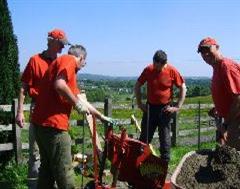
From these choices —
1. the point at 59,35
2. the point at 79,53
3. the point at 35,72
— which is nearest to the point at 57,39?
the point at 59,35

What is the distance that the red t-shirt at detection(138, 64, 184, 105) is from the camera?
9328mm

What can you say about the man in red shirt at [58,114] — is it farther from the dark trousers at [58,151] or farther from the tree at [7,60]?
the tree at [7,60]

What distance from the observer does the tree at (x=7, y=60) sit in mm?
10266

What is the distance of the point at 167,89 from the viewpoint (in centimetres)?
939

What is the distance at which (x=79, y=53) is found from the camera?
21.2 feet

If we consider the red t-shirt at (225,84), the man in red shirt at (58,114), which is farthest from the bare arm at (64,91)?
the red t-shirt at (225,84)

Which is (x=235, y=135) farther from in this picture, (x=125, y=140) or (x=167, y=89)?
(x=167, y=89)

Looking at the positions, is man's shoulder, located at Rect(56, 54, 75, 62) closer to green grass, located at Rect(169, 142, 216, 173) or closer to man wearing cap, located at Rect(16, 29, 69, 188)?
man wearing cap, located at Rect(16, 29, 69, 188)

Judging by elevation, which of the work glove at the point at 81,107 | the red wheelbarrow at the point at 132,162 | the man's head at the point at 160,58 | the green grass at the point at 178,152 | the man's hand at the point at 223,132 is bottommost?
the green grass at the point at 178,152

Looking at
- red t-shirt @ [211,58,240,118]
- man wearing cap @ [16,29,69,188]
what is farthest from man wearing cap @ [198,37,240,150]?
man wearing cap @ [16,29,69,188]

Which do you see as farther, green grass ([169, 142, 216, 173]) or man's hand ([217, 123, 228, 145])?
green grass ([169, 142, 216, 173])

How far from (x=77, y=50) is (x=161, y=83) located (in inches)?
121

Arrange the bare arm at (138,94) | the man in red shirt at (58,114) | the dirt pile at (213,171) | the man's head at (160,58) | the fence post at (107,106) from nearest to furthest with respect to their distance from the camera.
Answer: the dirt pile at (213,171) < the man in red shirt at (58,114) < the man's head at (160,58) < the bare arm at (138,94) < the fence post at (107,106)

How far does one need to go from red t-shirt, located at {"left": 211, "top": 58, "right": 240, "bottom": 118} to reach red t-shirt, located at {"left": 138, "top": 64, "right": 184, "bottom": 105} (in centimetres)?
286
